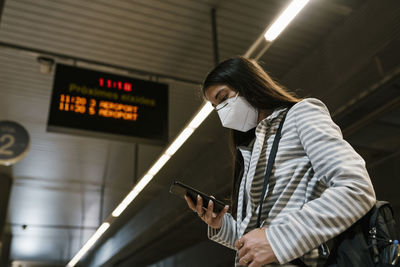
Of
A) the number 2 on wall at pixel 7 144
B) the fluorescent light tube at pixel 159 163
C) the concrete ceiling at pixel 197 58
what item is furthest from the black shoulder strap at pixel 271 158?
the number 2 on wall at pixel 7 144

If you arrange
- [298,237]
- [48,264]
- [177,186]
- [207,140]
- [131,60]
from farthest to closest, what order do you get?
[48,264]
[207,140]
[131,60]
[177,186]
[298,237]

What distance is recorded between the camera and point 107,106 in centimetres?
441

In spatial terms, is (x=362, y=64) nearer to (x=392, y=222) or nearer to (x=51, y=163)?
(x=392, y=222)

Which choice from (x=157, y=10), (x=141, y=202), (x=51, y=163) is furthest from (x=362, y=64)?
(x=141, y=202)

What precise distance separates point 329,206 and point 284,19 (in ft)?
7.92

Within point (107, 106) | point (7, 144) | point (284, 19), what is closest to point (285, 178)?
point (284, 19)

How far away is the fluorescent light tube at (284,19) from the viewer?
10.2 ft

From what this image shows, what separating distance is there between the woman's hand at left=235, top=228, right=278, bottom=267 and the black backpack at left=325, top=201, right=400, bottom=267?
0.19 meters

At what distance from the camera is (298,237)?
115 centimetres

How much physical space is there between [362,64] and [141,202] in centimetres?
924

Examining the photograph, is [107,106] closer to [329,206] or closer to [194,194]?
[194,194]

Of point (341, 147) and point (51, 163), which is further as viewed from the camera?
→ point (51, 163)

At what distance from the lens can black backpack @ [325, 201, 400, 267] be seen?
110cm

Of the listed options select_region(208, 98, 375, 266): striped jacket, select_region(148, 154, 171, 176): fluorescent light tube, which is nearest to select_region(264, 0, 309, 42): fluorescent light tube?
select_region(208, 98, 375, 266): striped jacket
